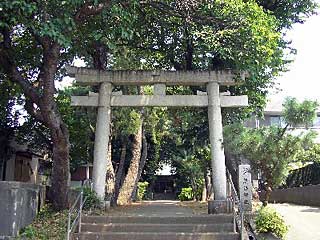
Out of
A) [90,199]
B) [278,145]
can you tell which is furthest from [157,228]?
[278,145]

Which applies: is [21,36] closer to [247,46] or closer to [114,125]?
[114,125]

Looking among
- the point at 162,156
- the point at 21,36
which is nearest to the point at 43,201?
the point at 21,36

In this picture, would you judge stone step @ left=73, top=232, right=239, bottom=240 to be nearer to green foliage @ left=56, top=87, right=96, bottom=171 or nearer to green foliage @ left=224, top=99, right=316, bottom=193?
green foliage @ left=224, top=99, right=316, bottom=193

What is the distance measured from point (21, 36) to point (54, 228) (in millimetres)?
8130

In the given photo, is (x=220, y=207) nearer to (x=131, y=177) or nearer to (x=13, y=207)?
(x=13, y=207)

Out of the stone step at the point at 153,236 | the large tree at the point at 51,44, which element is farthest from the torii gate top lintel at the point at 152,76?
the stone step at the point at 153,236

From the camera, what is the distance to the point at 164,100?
521 inches

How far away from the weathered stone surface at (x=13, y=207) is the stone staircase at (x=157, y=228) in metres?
1.44

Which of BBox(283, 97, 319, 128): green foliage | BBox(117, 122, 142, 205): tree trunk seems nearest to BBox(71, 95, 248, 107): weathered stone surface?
BBox(283, 97, 319, 128): green foliage

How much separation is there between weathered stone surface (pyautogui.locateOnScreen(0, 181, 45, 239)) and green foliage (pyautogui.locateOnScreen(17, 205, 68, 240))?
235 millimetres

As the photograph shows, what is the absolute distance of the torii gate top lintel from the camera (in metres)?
13.2

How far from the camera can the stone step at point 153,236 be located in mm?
9469

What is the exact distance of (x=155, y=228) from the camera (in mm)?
10062

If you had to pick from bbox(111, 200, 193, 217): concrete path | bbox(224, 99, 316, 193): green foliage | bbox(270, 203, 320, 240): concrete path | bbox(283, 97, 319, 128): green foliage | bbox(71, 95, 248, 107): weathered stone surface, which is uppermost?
bbox(71, 95, 248, 107): weathered stone surface
